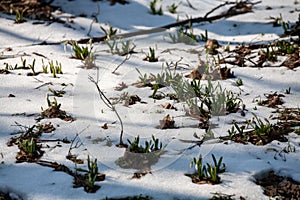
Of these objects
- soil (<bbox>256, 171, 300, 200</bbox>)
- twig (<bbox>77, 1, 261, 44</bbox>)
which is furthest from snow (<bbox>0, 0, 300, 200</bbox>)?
twig (<bbox>77, 1, 261, 44</bbox>)

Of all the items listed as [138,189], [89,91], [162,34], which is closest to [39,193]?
[138,189]

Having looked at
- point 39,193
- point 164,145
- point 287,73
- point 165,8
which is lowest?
point 39,193

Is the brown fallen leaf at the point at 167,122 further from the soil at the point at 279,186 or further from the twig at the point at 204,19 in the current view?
the twig at the point at 204,19

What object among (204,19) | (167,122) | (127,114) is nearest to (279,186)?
(167,122)

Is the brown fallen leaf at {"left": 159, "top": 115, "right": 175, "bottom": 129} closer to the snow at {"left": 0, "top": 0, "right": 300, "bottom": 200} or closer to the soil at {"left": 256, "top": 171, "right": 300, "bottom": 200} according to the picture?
the snow at {"left": 0, "top": 0, "right": 300, "bottom": 200}

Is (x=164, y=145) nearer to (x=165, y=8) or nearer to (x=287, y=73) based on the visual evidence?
(x=287, y=73)

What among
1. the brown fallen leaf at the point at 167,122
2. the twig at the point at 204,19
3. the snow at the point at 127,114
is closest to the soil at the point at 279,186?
the snow at the point at 127,114

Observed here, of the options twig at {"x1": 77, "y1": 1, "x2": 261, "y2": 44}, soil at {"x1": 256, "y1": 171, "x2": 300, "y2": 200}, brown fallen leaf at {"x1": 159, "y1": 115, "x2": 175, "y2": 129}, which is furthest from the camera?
twig at {"x1": 77, "y1": 1, "x2": 261, "y2": 44}

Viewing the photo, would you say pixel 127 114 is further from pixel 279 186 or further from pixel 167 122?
pixel 279 186
